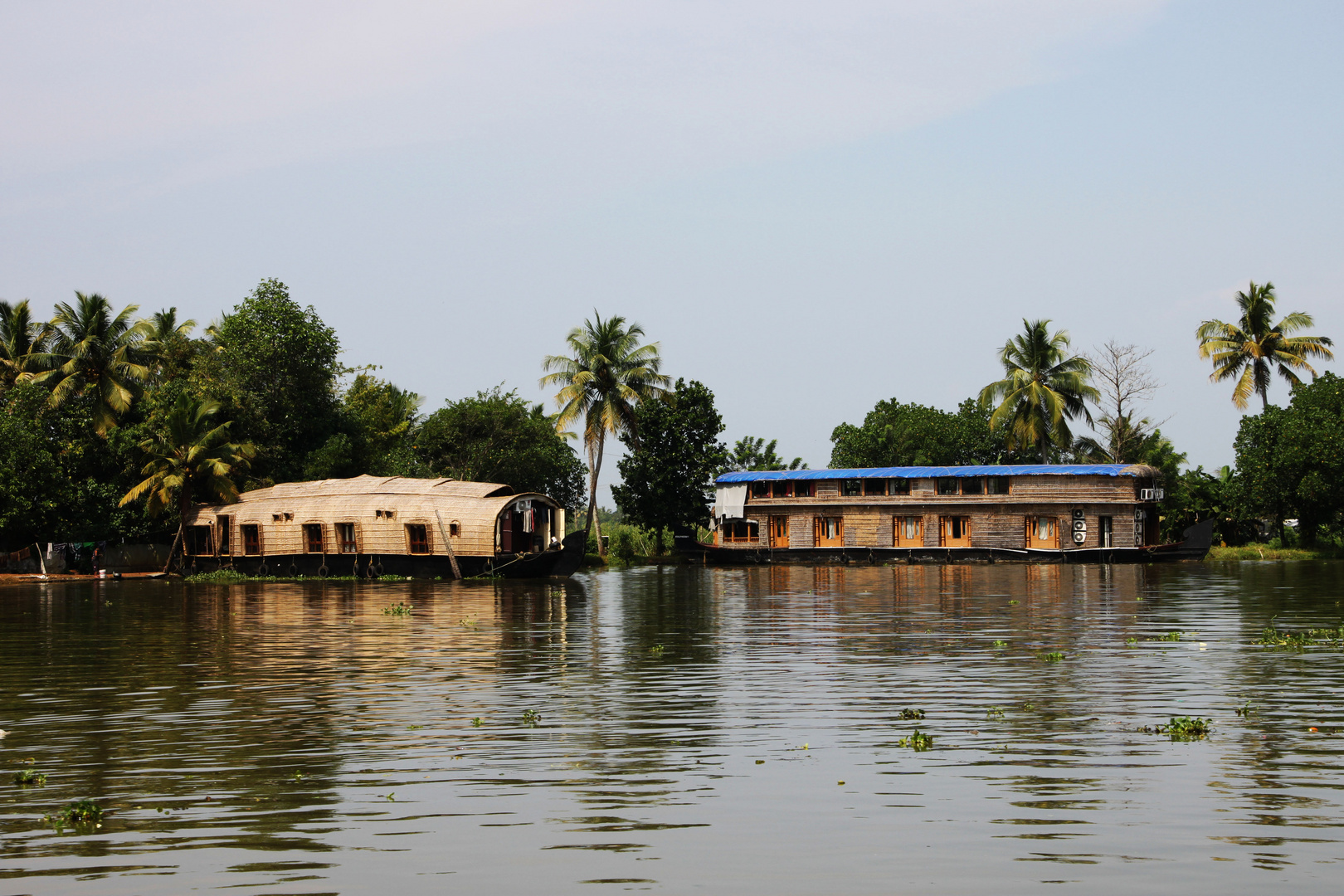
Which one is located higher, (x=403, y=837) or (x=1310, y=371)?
(x=1310, y=371)

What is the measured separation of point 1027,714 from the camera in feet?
43.4

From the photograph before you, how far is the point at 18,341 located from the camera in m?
61.7

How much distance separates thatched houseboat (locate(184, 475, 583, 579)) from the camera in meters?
49.9

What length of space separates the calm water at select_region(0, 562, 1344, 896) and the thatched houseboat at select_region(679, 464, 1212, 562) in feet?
125

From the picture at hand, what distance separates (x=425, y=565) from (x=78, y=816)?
42.1m

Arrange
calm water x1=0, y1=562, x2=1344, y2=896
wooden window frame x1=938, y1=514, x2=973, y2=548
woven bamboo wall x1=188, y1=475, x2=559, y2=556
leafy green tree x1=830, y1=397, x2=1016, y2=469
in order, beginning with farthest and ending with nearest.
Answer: leafy green tree x1=830, y1=397, x2=1016, y2=469
wooden window frame x1=938, y1=514, x2=973, y2=548
woven bamboo wall x1=188, y1=475, x2=559, y2=556
calm water x1=0, y1=562, x2=1344, y2=896

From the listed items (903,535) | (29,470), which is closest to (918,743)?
(29,470)

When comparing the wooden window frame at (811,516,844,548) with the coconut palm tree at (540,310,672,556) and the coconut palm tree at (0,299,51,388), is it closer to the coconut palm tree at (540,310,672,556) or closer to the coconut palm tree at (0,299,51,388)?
the coconut palm tree at (540,310,672,556)

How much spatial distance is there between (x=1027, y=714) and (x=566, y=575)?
42.5 m

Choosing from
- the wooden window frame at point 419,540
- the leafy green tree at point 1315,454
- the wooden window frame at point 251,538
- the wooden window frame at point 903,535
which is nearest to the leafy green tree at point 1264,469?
the leafy green tree at point 1315,454

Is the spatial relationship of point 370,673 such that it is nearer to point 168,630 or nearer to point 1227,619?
point 168,630

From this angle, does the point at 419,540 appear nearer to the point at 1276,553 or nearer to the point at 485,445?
the point at 485,445

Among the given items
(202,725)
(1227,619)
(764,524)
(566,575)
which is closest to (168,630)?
(202,725)

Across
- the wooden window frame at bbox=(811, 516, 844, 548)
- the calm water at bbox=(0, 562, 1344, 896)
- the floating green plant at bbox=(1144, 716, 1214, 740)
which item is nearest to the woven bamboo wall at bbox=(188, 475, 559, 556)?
the wooden window frame at bbox=(811, 516, 844, 548)
